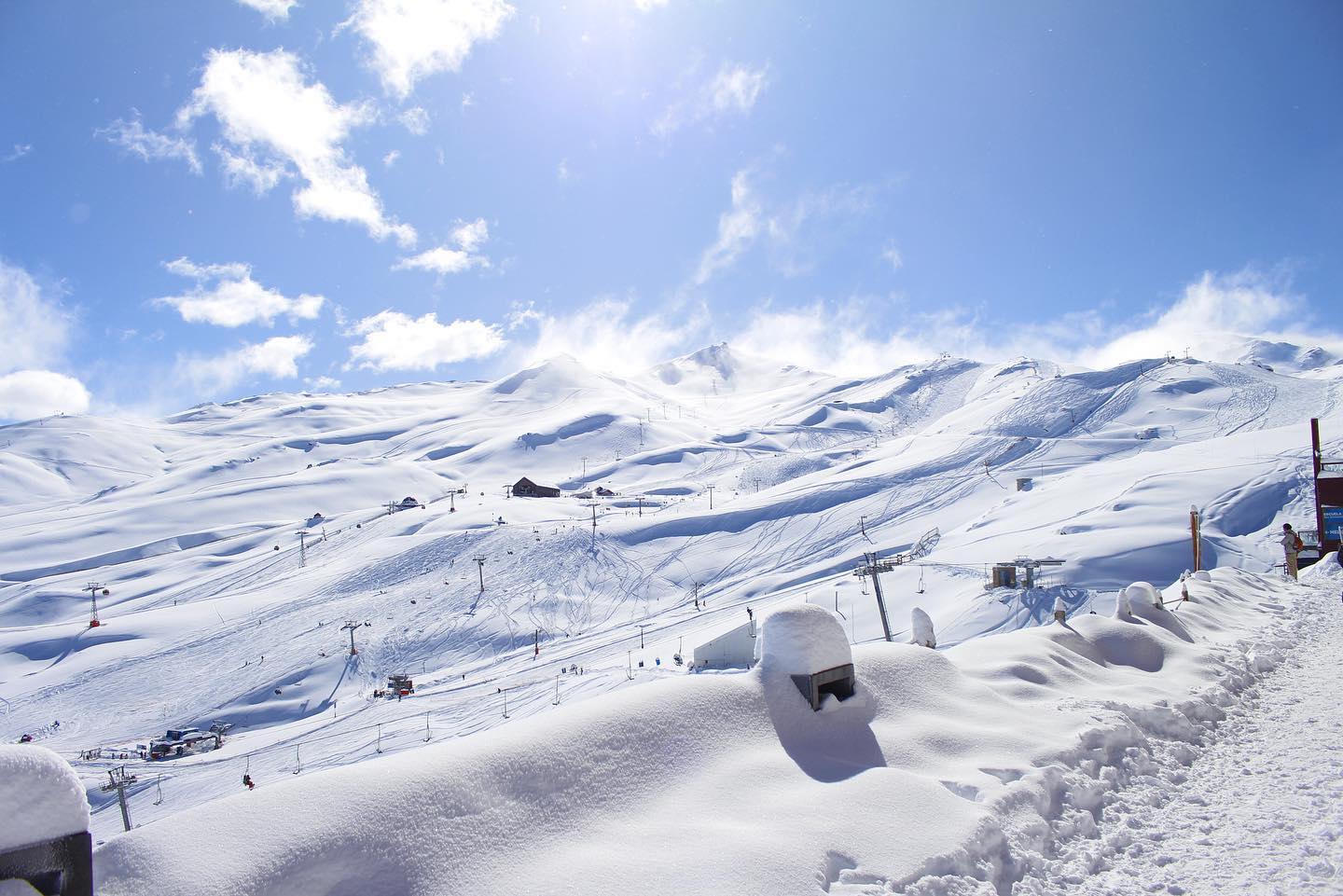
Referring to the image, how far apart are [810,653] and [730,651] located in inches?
850

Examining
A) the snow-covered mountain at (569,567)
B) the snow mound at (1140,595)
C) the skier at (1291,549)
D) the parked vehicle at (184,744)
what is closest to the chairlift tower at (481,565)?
the snow-covered mountain at (569,567)

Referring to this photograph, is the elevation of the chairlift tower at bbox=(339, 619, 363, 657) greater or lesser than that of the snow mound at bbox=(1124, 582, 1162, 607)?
lesser

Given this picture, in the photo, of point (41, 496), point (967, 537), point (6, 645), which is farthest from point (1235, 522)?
point (41, 496)

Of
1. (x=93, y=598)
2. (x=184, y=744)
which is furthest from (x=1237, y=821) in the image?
(x=93, y=598)

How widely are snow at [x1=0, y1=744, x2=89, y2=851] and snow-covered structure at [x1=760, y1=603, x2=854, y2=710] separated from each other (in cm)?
512

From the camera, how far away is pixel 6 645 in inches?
1980

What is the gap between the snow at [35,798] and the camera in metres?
3.39

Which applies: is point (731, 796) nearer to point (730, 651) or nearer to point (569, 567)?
point (730, 651)

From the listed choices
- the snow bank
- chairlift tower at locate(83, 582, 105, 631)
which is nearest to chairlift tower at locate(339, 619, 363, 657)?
chairlift tower at locate(83, 582, 105, 631)

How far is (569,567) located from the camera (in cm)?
5244

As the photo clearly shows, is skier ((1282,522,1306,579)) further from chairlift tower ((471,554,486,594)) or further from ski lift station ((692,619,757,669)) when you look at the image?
chairlift tower ((471,554,486,594))

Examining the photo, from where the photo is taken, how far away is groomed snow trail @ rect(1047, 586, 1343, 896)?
5.34m

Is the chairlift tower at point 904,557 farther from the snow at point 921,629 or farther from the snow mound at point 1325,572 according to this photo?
the snow at point 921,629

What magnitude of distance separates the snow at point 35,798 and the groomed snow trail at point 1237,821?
586cm
